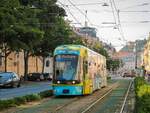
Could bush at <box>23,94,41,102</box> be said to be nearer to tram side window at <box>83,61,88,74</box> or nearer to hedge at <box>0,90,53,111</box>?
hedge at <box>0,90,53,111</box>

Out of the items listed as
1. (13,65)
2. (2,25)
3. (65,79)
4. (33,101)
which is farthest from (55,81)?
(13,65)

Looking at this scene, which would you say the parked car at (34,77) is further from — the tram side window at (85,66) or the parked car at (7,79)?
the tram side window at (85,66)

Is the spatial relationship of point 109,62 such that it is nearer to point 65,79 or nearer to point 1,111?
point 65,79

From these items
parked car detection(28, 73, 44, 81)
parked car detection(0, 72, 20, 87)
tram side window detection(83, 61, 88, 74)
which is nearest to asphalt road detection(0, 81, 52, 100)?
parked car detection(0, 72, 20, 87)

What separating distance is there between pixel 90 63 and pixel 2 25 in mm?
16845

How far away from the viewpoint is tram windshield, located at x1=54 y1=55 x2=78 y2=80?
37.2m

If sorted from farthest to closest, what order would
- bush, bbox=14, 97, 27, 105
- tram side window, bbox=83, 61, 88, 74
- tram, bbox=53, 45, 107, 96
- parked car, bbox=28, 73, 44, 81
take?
parked car, bbox=28, 73, 44, 81 < tram side window, bbox=83, 61, 88, 74 < tram, bbox=53, 45, 107, 96 < bush, bbox=14, 97, 27, 105

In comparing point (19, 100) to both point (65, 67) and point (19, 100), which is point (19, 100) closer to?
point (19, 100)

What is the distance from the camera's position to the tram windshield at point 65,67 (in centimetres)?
3725

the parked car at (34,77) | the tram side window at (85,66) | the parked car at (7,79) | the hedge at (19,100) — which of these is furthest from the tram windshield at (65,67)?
the parked car at (34,77)

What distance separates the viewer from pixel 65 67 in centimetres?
3744

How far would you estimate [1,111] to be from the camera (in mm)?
26719

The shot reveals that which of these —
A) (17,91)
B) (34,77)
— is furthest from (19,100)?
(34,77)

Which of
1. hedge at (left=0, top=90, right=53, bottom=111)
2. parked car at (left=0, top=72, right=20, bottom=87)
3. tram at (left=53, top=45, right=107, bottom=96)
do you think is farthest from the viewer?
parked car at (left=0, top=72, right=20, bottom=87)
